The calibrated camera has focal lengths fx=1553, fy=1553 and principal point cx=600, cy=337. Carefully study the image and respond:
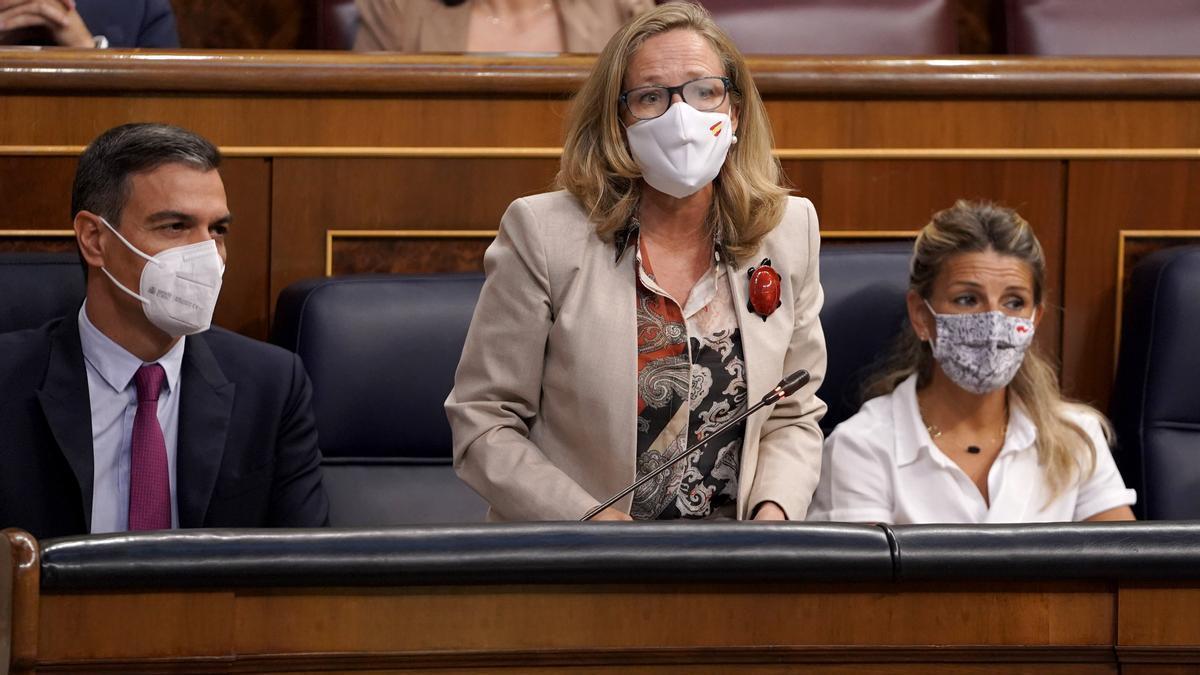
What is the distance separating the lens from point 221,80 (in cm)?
204

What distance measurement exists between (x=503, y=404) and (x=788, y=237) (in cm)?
35

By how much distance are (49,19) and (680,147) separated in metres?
1.10

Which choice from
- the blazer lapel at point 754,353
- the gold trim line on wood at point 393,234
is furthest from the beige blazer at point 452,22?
the blazer lapel at point 754,353

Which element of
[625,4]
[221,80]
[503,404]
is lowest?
[503,404]

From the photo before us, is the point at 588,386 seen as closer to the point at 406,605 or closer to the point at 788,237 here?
the point at 788,237

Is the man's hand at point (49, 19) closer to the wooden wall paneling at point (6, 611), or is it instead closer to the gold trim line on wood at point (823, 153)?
the gold trim line on wood at point (823, 153)

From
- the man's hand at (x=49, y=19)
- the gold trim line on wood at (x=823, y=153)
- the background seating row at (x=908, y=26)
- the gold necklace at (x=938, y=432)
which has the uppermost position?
the background seating row at (x=908, y=26)

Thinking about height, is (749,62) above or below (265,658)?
above

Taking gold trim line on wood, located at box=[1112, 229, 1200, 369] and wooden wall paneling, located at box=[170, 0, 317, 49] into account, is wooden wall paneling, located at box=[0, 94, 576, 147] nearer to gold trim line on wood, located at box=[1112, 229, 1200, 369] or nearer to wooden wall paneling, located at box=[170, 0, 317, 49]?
gold trim line on wood, located at box=[1112, 229, 1200, 369]

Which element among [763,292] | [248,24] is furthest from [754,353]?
[248,24]

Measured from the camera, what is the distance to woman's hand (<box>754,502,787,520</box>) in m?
1.51

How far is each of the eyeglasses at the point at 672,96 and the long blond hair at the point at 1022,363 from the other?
48cm

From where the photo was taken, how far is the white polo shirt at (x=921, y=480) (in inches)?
74.6

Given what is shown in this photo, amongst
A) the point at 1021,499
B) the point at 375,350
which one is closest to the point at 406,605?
the point at 375,350
